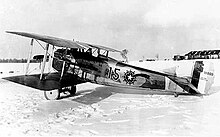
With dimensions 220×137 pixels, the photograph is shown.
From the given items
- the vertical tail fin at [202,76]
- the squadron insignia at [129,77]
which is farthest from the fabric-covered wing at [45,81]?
the vertical tail fin at [202,76]

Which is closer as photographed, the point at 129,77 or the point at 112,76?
the point at 129,77

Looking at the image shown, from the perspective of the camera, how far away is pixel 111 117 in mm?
5996

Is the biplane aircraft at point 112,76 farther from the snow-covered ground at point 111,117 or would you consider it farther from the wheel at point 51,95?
the snow-covered ground at point 111,117

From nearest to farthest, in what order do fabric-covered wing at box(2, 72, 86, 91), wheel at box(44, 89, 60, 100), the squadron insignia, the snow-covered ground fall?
1. the snow-covered ground
2. fabric-covered wing at box(2, 72, 86, 91)
3. wheel at box(44, 89, 60, 100)
4. the squadron insignia

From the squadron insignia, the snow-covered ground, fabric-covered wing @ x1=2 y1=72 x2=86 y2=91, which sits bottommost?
the snow-covered ground

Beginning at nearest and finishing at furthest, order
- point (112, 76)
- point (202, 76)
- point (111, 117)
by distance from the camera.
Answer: point (111, 117) < point (202, 76) < point (112, 76)

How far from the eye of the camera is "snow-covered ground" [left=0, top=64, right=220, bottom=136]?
4805 millimetres

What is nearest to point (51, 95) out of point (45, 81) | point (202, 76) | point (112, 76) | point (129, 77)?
point (45, 81)

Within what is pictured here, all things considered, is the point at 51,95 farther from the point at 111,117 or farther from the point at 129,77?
the point at 111,117

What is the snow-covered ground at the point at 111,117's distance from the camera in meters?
4.80

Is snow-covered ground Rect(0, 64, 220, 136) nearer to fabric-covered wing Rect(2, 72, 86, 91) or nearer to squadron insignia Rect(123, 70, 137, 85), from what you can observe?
fabric-covered wing Rect(2, 72, 86, 91)

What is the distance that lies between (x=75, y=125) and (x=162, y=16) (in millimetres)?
5749

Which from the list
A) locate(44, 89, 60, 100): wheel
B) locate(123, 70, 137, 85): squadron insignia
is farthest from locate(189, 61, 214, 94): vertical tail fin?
locate(44, 89, 60, 100): wheel

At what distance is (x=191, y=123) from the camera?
17.4 ft
